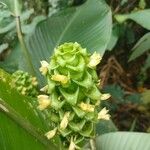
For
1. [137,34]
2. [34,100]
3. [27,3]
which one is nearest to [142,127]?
[137,34]

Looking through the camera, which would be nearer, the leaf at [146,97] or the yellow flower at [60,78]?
the yellow flower at [60,78]

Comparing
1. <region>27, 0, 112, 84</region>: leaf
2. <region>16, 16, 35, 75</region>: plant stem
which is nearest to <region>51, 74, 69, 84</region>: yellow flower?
<region>16, 16, 35, 75</region>: plant stem

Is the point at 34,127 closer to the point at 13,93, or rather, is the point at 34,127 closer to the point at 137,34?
the point at 13,93

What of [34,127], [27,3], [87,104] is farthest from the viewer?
[27,3]

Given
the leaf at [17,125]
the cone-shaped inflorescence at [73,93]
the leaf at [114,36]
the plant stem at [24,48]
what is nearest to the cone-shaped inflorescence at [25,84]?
the plant stem at [24,48]

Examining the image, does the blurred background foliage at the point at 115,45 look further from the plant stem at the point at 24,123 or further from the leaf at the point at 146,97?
the plant stem at the point at 24,123

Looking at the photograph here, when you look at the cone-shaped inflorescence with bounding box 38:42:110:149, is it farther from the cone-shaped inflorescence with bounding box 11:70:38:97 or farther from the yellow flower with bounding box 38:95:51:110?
the cone-shaped inflorescence with bounding box 11:70:38:97
